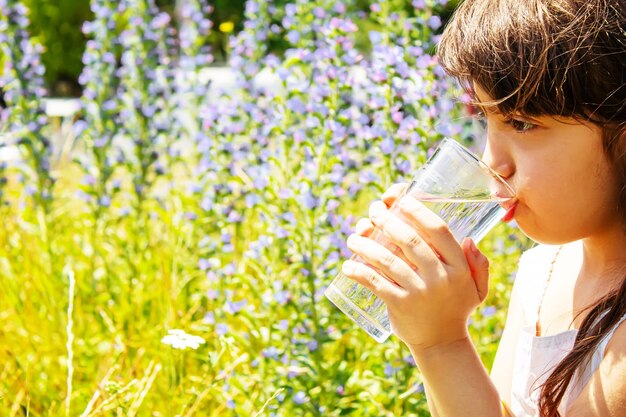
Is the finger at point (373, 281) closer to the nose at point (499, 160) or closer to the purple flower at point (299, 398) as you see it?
the nose at point (499, 160)

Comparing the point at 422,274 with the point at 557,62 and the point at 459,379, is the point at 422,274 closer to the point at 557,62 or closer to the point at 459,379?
the point at 459,379

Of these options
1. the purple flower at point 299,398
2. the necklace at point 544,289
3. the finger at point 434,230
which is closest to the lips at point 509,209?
the finger at point 434,230

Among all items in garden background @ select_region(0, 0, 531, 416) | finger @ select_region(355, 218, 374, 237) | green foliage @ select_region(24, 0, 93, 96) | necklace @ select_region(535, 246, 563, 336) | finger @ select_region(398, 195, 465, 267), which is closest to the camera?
finger @ select_region(398, 195, 465, 267)

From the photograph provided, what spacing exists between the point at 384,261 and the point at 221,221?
1.74m

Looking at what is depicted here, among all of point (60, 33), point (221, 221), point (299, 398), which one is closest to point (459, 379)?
point (299, 398)

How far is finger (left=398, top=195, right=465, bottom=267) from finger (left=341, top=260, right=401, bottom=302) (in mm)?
100

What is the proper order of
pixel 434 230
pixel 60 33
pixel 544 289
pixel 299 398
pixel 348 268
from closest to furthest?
pixel 434 230 < pixel 348 268 < pixel 544 289 < pixel 299 398 < pixel 60 33

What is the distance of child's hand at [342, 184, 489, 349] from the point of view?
4.97 feet

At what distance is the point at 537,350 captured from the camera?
185 cm

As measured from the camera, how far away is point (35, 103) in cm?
396

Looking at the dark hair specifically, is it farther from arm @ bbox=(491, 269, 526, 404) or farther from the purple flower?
the purple flower

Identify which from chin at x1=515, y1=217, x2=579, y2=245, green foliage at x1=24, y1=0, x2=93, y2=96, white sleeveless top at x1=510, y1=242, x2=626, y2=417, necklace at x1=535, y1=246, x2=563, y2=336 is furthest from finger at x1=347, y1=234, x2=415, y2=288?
green foliage at x1=24, y1=0, x2=93, y2=96

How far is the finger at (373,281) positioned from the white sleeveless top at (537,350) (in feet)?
1.30

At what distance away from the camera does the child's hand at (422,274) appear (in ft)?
4.97
